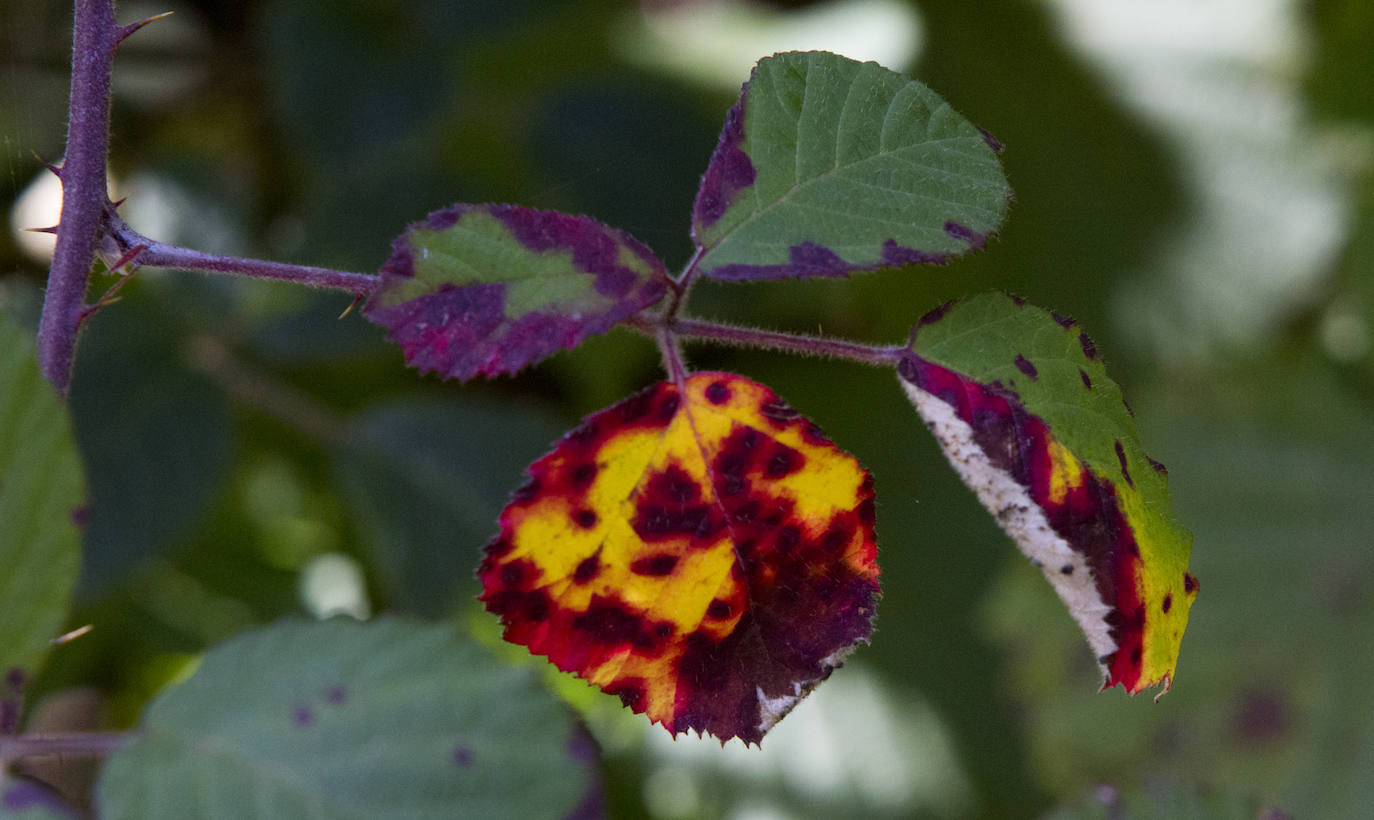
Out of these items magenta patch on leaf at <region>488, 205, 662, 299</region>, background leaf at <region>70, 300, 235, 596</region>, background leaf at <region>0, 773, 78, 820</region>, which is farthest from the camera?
background leaf at <region>70, 300, 235, 596</region>

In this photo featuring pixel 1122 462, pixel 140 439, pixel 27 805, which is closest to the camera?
pixel 27 805

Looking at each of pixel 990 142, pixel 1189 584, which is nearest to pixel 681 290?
pixel 990 142

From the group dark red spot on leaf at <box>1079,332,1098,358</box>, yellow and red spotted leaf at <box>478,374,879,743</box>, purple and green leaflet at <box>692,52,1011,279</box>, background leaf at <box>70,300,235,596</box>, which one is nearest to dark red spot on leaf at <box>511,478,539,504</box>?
yellow and red spotted leaf at <box>478,374,879,743</box>

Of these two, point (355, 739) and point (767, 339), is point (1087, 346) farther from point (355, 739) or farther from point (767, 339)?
point (355, 739)

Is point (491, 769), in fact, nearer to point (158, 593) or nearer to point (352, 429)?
point (352, 429)

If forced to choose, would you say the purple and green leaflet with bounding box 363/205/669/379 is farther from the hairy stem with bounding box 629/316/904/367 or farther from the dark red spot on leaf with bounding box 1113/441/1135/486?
the dark red spot on leaf with bounding box 1113/441/1135/486

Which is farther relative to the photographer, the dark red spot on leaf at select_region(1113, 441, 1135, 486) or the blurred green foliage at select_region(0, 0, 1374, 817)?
the blurred green foliage at select_region(0, 0, 1374, 817)
